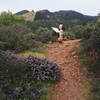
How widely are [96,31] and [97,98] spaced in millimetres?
2954

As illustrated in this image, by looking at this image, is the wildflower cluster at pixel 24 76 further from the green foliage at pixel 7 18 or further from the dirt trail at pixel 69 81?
the green foliage at pixel 7 18

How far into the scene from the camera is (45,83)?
4.75 meters

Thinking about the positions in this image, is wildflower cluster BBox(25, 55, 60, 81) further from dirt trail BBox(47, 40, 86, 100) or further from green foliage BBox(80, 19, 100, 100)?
green foliage BBox(80, 19, 100, 100)

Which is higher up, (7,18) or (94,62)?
(7,18)

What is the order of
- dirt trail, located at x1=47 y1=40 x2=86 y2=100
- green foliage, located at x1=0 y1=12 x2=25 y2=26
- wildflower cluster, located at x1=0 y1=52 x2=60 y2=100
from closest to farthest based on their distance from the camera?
wildflower cluster, located at x1=0 y1=52 x2=60 y2=100 < dirt trail, located at x1=47 y1=40 x2=86 y2=100 < green foliage, located at x1=0 y1=12 x2=25 y2=26

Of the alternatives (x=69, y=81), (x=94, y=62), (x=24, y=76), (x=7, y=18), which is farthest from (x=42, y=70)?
(x=7, y=18)

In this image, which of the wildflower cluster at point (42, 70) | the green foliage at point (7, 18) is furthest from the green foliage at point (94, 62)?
the green foliage at point (7, 18)

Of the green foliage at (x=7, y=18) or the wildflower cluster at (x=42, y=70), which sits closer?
the wildflower cluster at (x=42, y=70)

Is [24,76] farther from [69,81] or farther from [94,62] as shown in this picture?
[94,62]

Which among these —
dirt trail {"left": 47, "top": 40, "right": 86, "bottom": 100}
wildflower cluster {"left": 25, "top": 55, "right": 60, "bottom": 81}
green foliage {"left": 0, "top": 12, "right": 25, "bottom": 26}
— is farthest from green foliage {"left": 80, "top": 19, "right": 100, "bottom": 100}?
green foliage {"left": 0, "top": 12, "right": 25, "bottom": 26}

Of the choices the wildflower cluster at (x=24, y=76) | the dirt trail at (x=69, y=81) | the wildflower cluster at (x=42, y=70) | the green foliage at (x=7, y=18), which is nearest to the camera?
the wildflower cluster at (x=24, y=76)

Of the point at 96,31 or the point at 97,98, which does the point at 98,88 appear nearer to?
the point at 97,98

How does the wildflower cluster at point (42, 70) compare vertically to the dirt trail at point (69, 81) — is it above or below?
above

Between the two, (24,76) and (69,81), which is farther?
(69,81)
